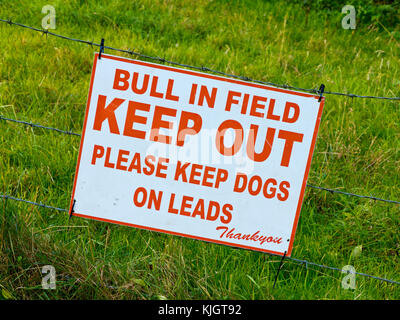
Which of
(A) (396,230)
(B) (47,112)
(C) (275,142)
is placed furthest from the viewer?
(B) (47,112)

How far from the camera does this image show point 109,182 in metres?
2.49

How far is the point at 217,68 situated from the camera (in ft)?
15.9

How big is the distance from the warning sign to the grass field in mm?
305

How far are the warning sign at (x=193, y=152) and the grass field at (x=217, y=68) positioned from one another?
1.00 feet

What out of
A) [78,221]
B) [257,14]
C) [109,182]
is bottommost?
[78,221]

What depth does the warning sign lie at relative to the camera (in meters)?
2.45

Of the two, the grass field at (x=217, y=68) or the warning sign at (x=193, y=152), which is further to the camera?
the grass field at (x=217, y=68)

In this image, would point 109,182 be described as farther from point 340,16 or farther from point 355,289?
point 340,16

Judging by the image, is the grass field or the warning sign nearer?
the warning sign

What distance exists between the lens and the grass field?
8.53ft

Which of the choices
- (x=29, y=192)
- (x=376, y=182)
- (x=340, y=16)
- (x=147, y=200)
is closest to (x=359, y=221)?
(x=376, y=182)

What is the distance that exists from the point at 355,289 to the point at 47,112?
2660 millimetres

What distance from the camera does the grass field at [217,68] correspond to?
102 inches

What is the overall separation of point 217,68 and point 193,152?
2.53 metres
